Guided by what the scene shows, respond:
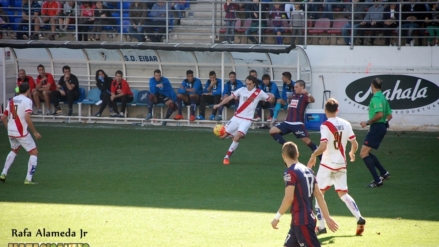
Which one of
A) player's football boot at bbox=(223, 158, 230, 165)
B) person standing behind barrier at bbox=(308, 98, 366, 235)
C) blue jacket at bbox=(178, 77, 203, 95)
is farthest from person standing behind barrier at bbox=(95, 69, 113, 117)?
person standing behind barrier at bbox=(308, 98, 366, 235)

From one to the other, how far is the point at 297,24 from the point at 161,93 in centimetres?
502

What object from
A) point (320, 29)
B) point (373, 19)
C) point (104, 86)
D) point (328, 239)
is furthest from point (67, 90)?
point (328, 239)

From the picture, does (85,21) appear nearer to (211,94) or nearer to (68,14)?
(68,14)

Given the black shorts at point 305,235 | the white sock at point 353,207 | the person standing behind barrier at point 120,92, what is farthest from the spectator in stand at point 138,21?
the black shorts at point 305,235

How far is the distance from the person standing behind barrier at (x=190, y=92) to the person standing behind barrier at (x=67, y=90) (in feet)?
12.2

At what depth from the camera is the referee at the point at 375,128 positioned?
12812 millimetres

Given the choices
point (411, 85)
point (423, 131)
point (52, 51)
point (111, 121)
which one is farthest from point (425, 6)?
point (52, 51)

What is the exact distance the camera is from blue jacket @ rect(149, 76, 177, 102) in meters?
A: 22.5

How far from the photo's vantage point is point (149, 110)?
22.7 m

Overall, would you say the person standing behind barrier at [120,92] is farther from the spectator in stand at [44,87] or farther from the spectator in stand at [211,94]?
the spectator in stand at [211,94]

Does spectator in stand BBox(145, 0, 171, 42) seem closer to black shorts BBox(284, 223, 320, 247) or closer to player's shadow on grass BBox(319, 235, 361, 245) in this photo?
player's shadow on grass BBox(319, 235, 361, 245)

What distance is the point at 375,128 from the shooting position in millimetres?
13125

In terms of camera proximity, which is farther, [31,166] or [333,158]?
[31,166]

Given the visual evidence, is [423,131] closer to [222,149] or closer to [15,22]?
[222,149]
